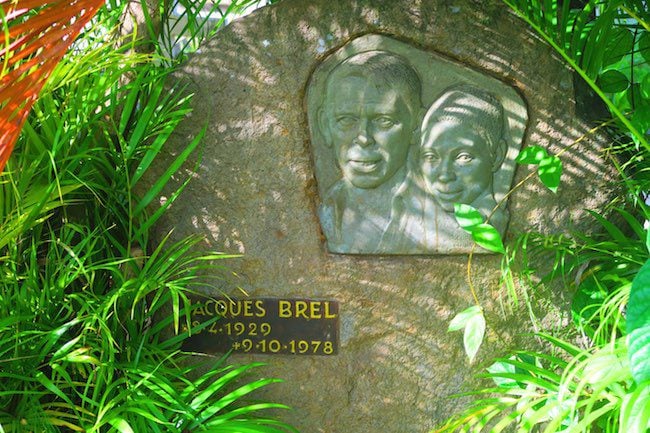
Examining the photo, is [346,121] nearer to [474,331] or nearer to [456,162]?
[456,162]

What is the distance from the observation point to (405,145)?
2.19m

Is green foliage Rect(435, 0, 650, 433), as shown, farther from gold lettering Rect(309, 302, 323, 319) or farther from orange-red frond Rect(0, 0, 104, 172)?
orange-red frond Rect(0, 0, 104, 172)

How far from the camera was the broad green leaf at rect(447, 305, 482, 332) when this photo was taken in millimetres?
2070

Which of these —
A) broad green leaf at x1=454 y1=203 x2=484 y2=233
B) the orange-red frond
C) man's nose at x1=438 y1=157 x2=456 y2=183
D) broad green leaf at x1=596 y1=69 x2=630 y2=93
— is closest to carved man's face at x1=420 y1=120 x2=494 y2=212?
man's nose at x1=438 y1=157 x2=456 y2=183

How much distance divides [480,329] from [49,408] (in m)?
1.06

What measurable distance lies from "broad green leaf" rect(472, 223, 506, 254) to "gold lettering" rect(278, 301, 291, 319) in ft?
1.73

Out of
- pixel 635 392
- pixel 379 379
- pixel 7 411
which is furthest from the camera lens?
pixel 379 379

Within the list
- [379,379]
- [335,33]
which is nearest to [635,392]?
[379,379]

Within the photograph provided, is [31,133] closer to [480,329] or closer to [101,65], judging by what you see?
[101,65]

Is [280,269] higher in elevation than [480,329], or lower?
higher

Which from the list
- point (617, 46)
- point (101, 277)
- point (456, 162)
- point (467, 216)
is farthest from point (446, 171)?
point (101, 277)

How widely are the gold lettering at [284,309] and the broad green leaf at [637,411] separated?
2.95 ft

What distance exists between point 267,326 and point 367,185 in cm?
46

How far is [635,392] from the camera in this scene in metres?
1.64
